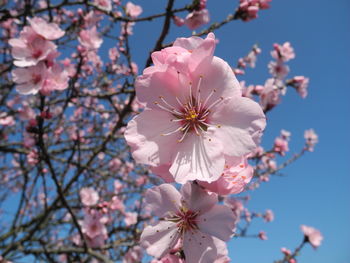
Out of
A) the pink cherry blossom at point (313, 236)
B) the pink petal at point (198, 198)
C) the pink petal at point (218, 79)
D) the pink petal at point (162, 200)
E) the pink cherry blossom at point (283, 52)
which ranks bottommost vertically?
the pink petal at point (198, 198)

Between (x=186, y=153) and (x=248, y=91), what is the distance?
6.81 ft

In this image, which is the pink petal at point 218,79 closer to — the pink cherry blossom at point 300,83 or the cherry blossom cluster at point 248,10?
the cherry blossom cluster at point 248,10

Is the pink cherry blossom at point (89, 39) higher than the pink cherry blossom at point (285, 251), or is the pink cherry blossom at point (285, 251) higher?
the pink cherry blossom at point (89, 39)

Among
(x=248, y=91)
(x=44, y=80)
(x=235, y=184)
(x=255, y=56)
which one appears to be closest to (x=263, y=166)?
(x=255, y=56)

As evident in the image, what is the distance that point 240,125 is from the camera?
2.89ft

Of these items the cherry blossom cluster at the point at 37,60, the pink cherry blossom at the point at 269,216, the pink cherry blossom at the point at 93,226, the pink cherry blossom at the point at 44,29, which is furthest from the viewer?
the pink cherry blossom at the point at 269,216

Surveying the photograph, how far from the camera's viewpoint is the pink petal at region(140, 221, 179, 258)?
3.17 ft

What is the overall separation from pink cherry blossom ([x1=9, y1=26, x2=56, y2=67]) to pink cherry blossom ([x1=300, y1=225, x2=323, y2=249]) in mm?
4719

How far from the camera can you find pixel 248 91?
281 cm

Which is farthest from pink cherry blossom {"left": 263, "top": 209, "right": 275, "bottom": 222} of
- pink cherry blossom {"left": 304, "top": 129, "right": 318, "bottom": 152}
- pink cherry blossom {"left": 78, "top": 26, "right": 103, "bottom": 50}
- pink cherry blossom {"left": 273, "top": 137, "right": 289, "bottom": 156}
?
pink cherry blossom {"left": 78, "top": 26, "right": 103, "bottom": 50}

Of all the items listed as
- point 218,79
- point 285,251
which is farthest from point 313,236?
point 218,79

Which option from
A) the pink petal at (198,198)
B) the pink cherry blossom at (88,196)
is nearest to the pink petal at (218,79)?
the pink petal at (198,198)

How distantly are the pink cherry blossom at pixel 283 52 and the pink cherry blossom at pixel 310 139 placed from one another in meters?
3.01

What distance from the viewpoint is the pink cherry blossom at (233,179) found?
860 millimetres
